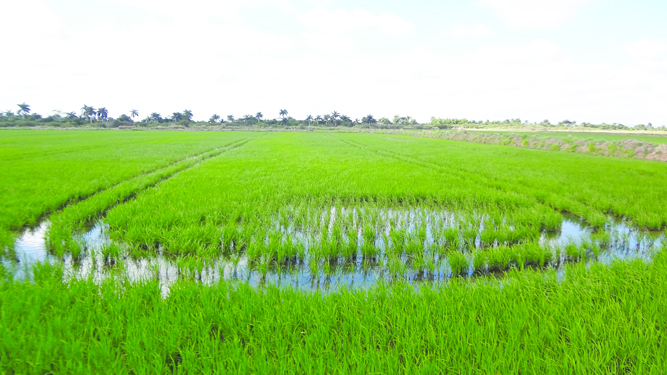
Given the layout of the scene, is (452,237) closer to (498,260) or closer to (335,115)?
(498,260)

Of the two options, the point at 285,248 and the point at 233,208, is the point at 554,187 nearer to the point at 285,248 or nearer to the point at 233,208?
the point at 285,248

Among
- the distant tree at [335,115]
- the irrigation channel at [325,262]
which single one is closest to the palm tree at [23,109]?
the distant tree at [335,115]

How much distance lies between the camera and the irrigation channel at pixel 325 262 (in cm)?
311

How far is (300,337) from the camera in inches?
78.1

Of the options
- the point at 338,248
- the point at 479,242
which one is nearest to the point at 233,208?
the point at 338,248

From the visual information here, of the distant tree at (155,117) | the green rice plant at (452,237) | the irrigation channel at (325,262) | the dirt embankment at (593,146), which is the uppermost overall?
the distant tree at (155,117)

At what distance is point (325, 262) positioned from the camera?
3473mm

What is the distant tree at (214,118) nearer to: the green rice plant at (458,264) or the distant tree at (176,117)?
the distant tree at (176,117)

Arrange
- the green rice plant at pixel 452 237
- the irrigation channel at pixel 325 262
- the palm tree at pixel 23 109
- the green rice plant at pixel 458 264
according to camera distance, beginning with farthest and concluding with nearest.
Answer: the palm tree at pixel 23 109 → the green rice plant at pixel 452 237 → the green rice plant at pixel 458 264 → the irrigation channel at pixel 325 262

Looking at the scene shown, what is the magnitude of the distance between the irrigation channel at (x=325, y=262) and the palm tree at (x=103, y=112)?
107748 mm

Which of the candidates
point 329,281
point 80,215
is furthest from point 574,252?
point 80,215

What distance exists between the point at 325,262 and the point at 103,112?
11164 centimetres

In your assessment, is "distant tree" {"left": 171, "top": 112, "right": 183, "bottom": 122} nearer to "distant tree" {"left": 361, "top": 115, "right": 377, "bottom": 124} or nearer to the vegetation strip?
"distant tree" {"left": 361, "top": 115, "right": 377, "bottom": 124}

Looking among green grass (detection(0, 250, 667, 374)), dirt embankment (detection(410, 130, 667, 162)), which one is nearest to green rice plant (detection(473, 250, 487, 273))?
green grass (detection(0, 250, 667, 374))
